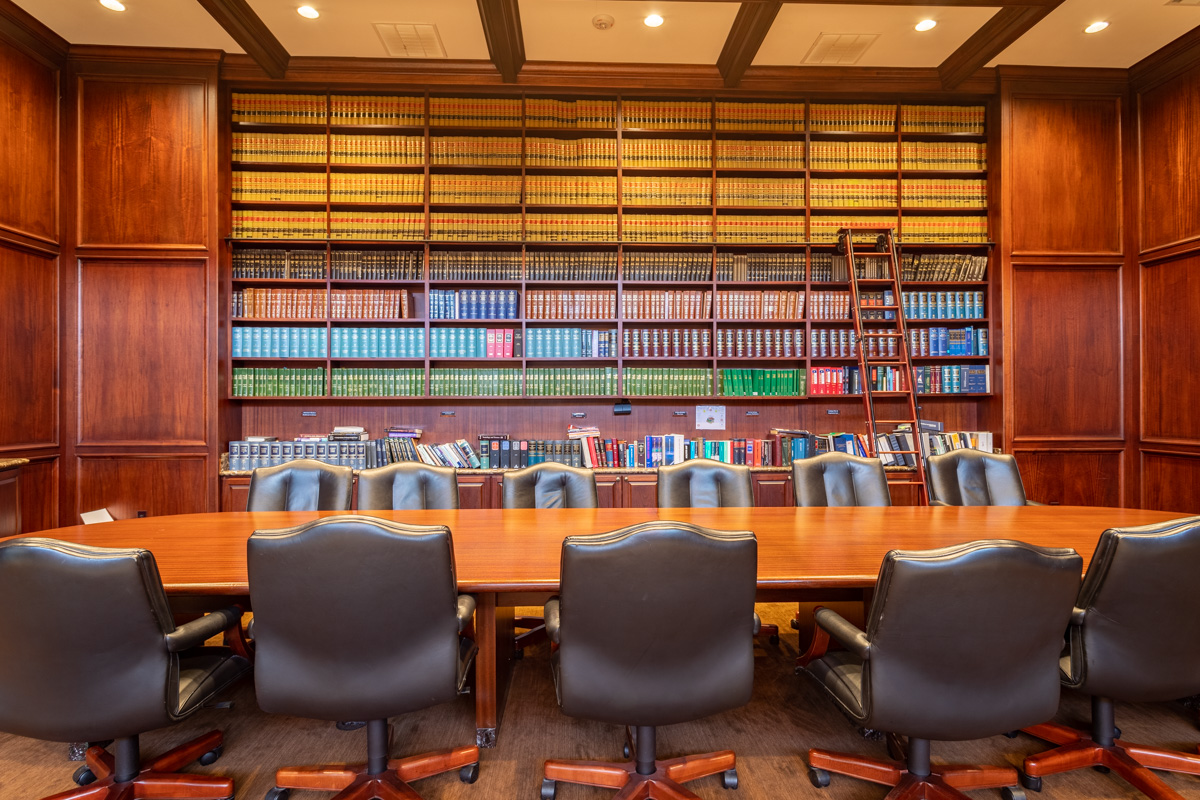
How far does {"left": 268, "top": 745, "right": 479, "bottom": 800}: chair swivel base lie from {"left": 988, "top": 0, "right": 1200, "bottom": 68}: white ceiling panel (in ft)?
17.0

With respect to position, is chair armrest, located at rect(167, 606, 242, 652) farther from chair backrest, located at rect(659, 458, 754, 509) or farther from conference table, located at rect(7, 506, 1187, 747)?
chair backrest, located at rect(659, 458, 754, 509)

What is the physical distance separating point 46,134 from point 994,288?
6.81 meters

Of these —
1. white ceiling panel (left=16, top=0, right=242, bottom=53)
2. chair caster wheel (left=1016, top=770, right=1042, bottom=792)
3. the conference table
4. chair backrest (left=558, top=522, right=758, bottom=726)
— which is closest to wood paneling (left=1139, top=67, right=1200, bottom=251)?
the conference table

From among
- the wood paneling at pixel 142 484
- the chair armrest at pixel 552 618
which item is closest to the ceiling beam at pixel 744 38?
the chair armrest at pixel 552 618

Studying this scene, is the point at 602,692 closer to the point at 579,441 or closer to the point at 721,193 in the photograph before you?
the point at 579,441

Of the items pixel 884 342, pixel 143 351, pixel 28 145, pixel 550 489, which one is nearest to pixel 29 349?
pixel 143 351

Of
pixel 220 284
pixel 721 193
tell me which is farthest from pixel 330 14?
pixel 721 193

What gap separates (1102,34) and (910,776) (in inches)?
191

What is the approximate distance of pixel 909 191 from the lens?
4484 millimetres

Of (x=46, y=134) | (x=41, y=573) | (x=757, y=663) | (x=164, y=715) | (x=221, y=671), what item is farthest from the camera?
(x=46, y=134)

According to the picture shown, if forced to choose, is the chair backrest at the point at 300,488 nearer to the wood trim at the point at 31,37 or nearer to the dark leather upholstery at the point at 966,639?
the dark leather upholstery at the point at 966,639

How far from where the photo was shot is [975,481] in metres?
3.09

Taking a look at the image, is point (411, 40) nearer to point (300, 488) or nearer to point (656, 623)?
point (300, 488)

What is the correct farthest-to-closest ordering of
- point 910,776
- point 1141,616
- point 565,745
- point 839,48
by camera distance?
point 839,48 < point 565,745 < point 910,776 < point 1141,616
